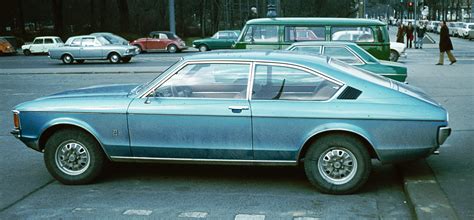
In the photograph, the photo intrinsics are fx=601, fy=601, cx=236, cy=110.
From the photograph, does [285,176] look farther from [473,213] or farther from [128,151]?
[473,213]

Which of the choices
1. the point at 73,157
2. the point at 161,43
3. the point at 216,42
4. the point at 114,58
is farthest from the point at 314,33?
the point at 161,43

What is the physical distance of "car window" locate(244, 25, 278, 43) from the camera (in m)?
16.5

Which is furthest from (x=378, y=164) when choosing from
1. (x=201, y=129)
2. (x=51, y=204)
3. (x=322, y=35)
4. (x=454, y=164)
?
(x=322, y=35)

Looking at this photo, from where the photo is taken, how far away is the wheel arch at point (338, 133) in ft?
19.0

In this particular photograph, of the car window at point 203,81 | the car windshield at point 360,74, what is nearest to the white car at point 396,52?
the car windshield at point 360,74

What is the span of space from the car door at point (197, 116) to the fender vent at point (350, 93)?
942 mm

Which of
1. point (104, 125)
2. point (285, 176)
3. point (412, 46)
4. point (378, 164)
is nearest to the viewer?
point (104, 125)

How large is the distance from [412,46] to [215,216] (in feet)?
113

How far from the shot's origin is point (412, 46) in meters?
37.4

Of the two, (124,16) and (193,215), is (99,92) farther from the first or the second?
(124,16)

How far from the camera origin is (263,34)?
16.5 metres

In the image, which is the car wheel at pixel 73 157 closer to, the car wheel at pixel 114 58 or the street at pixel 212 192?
the street at pixel 212 192

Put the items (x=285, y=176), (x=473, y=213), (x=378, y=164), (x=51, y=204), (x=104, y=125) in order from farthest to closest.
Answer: (x=378, y=164)
(x=285, y=176)
(x=104, y=125)
(x=51, y=204)
(x=473, y=213)

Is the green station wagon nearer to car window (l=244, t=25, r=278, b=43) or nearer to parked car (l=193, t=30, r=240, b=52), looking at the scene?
car window (l=244, t=25, r=278, b=43)
